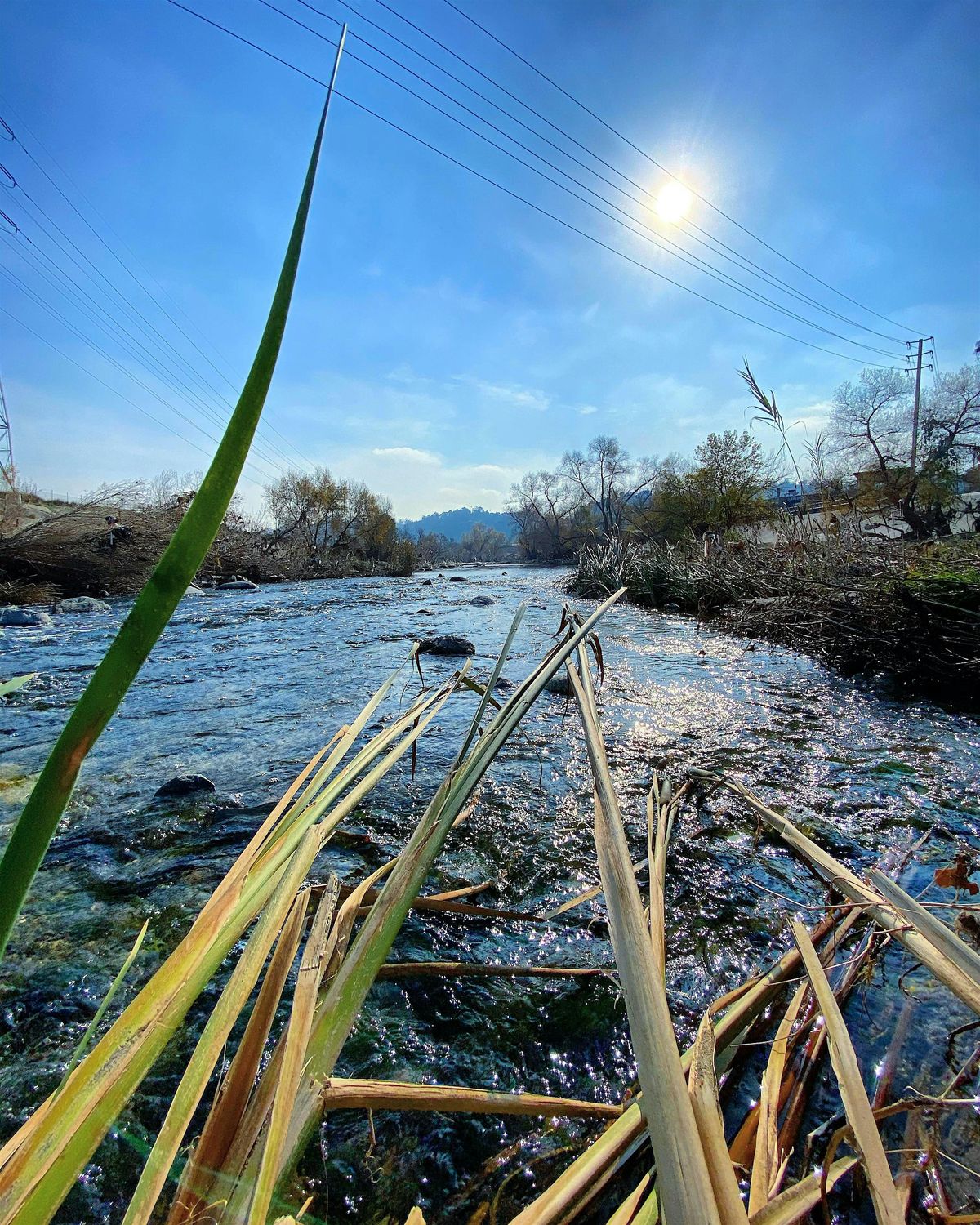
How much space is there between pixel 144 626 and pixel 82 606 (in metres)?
12.4

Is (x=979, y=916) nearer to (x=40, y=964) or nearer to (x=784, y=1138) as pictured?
(x=784, y=1138)

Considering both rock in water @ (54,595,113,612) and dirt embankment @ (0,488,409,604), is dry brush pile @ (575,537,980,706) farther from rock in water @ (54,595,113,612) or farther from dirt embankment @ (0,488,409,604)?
dirt embankment @ (0,488,409,604)

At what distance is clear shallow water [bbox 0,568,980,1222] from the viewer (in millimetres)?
1048

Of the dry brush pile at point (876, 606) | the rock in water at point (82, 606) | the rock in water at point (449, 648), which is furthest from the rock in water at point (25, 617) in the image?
the dry brush pile at point (876, 606)

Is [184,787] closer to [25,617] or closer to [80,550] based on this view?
[25,617]

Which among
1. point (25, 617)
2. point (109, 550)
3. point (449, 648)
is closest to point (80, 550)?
point (109, 550)

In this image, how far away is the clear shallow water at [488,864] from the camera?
3.44 feet

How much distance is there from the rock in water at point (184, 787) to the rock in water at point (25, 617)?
7.49 meters

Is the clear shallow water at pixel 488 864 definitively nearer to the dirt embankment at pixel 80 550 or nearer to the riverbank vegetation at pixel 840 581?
the riverbank vegetation at pixel 840 581

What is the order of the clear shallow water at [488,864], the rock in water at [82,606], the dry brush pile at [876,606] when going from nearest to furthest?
the clear shallow water at [488,864] → the dry brush pile at [876,606] → the rock in water at [82,606]

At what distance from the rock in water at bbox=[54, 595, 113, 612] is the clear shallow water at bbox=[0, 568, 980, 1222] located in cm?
627

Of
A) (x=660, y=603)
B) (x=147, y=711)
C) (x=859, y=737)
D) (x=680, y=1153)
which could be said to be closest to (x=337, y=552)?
(x=660, y=603)

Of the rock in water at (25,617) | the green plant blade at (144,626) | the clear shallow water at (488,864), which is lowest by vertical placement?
the clear shallow water at (488,864)

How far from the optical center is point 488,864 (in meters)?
1.94
